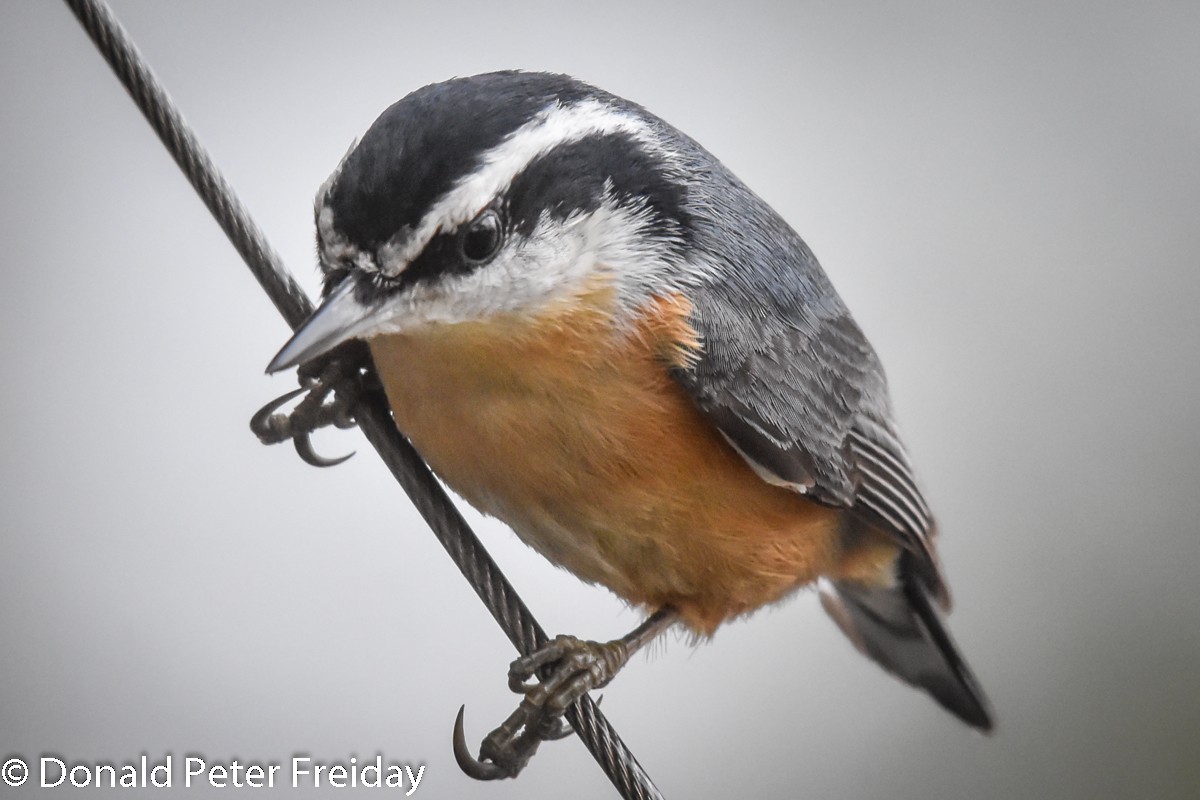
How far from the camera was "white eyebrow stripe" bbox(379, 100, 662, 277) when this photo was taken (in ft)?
4.31

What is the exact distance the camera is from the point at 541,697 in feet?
5.68

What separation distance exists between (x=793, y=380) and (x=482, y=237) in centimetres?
62

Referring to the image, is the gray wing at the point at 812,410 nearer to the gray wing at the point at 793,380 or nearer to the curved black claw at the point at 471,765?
the gray wing at the point at 793,380

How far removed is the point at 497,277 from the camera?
4.55ft

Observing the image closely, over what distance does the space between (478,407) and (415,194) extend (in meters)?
0.32

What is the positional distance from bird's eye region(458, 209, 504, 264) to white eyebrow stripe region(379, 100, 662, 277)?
1 cm

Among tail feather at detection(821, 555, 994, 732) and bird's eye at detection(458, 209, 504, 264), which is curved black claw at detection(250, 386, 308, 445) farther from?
tail feather at detection(821, 555, 994, 732)

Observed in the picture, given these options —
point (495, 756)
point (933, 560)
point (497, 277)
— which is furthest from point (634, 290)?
point (933, 560)

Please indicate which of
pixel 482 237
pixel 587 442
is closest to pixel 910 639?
pixel 587 442

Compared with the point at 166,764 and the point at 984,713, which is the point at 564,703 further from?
the point at 166,764

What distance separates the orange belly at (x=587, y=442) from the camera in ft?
4.92

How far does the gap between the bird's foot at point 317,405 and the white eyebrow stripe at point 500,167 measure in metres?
0.41

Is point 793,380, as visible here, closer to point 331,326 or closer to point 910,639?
point 331,326

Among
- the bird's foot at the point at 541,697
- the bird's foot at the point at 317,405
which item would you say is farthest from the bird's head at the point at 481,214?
the bird's foot at the point at 541,697
